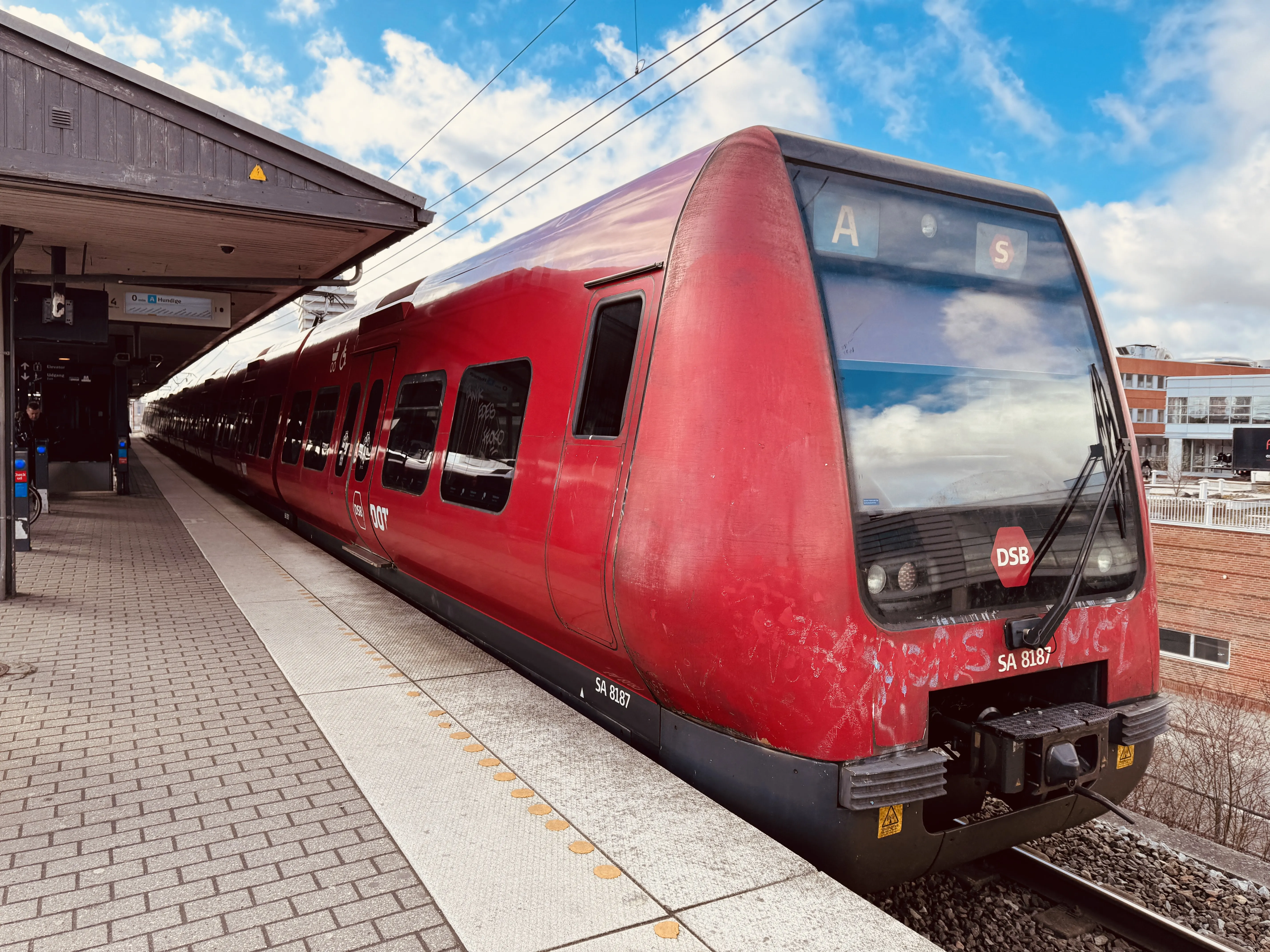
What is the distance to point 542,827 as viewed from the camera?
3150mm

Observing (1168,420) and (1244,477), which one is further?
(1168,420)

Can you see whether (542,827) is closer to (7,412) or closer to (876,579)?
(876,579)

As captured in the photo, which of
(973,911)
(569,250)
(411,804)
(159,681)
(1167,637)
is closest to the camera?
(411,804)

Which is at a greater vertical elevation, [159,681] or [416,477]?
[416,477]

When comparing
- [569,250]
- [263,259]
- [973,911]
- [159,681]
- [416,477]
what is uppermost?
[263,259]

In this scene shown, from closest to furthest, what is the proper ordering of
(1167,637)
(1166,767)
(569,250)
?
1. (569,250)
2. (1166,767)
3. (1167,637)

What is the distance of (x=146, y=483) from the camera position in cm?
2041

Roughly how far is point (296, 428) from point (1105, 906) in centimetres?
969

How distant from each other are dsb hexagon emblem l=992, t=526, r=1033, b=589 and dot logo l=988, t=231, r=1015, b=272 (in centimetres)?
117

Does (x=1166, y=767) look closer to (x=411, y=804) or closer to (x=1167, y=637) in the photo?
(x=411, y=804)

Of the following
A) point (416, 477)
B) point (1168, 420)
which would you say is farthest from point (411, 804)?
point (1168, 420)

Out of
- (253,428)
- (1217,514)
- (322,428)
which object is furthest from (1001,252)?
(1217,514)

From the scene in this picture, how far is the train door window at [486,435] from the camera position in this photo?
4.68m

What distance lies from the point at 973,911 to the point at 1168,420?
243ft
